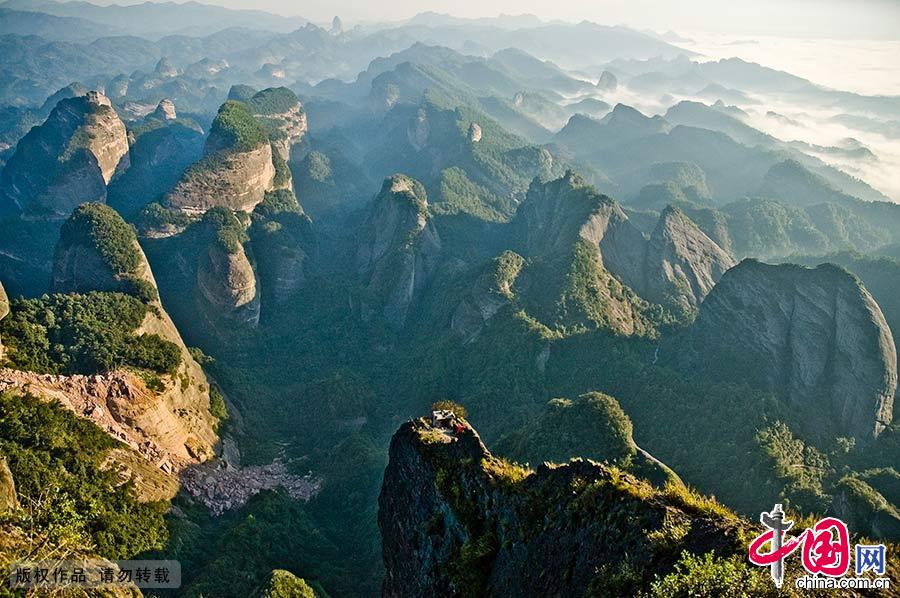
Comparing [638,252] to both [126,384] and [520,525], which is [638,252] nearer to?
[126,384]

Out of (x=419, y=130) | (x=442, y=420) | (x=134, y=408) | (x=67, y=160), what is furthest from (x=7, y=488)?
(x=419, y=130)

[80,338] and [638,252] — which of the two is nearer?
[80,338]

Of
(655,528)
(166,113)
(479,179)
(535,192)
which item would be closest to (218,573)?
(655,528)

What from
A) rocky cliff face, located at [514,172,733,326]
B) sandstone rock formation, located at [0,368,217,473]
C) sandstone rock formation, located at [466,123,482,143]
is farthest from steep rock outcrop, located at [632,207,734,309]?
sandstone rock formation, located at [466,123,482,143]

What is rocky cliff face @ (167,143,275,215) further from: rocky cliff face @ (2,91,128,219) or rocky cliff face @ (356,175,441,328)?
rocky cliff face @ (2,91,128,219)

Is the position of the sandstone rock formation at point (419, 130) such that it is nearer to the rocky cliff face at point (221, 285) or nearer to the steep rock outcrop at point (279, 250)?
the steep rock outcrop at point (279, 250)

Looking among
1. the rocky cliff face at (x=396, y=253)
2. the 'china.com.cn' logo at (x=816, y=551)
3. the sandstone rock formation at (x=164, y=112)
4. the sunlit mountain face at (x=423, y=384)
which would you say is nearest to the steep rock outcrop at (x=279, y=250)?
the sunlit mountain face at (x=423, y=384)
